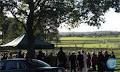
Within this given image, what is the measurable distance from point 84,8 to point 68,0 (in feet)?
3.66

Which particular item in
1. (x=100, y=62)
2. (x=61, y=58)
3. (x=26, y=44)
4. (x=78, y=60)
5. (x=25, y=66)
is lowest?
(x=100, y=62)

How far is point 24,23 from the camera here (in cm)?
3067

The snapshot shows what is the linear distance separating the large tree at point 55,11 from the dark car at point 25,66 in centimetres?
660

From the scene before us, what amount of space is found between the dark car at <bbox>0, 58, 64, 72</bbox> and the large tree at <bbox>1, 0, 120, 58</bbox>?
660 centimetres

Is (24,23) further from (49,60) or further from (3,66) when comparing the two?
(3,66)

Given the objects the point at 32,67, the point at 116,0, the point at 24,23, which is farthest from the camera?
the point at 24,23

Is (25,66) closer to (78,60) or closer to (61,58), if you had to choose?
(61,58)

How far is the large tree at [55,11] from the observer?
28.3 meters

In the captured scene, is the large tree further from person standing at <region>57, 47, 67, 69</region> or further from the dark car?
the dark car

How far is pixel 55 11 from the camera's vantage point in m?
28.0

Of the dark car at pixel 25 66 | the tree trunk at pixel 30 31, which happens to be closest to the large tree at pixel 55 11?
the tree trunk at pixel 30 31

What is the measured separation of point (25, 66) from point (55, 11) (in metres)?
7.23

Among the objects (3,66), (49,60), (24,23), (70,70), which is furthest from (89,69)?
(3,66)

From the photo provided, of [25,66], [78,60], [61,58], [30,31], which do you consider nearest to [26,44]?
[30,31]
